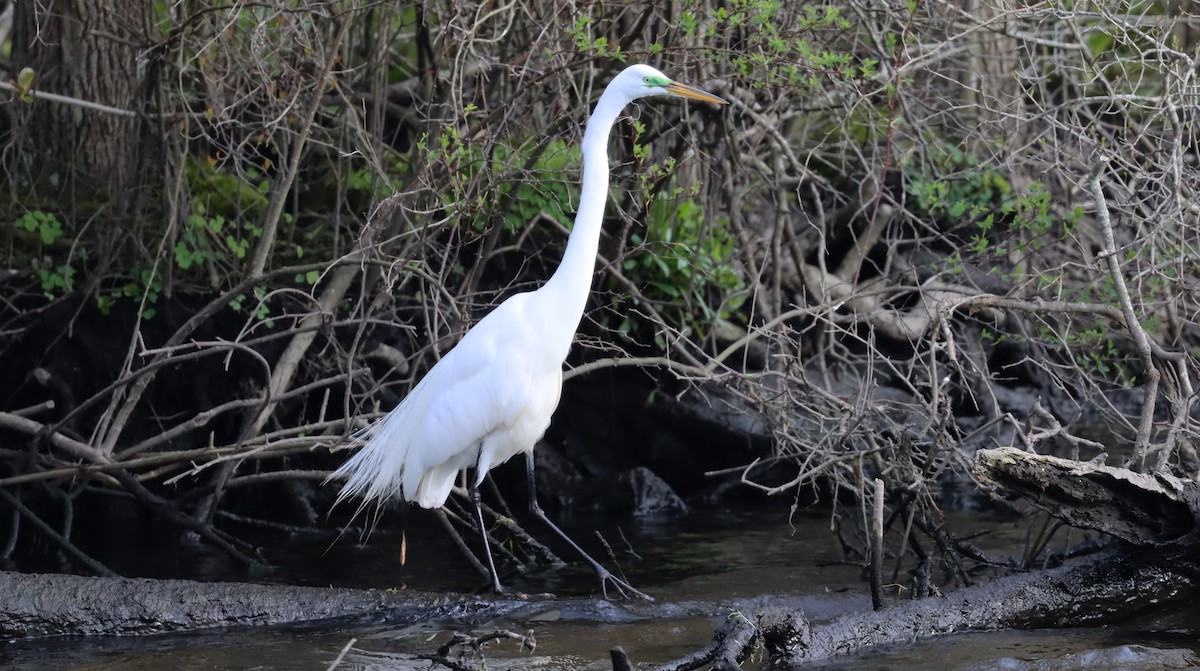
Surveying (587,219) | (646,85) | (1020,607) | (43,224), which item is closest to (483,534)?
(587,219)

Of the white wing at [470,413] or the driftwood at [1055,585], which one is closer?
the driftwood at [1055,585]

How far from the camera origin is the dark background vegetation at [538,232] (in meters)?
5.19

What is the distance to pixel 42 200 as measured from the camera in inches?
267

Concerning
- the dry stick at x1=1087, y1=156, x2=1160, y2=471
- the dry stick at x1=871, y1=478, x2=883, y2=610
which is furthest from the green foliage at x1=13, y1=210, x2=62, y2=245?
the dry stick at x1=1087, y1=156, x2=1160, y2=471

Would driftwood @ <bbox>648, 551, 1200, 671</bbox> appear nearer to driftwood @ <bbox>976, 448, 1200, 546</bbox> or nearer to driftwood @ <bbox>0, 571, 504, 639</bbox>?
driftwood @ <bbox>976, 448, 1200, 546</bbox>

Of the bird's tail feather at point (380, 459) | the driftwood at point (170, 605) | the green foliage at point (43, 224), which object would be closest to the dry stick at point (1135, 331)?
the driftwood at point (170, 605)

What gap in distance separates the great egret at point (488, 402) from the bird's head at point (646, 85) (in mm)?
428

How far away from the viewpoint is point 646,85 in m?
4.64

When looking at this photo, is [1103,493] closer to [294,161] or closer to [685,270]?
[685,270]

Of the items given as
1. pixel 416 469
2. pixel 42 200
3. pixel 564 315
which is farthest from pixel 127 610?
pixel 42 200

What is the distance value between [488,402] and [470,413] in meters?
0.11

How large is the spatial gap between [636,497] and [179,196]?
341 centimetres

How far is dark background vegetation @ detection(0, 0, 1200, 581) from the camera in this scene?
5.19 meters

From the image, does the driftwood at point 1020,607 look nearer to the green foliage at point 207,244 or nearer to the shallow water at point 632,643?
the shallow water at point 632,643
